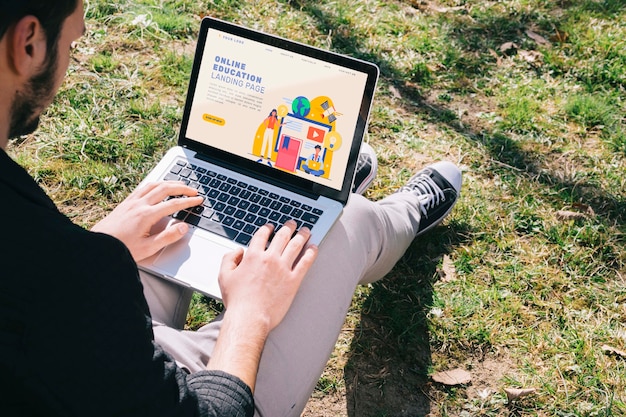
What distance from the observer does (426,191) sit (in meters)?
3.36

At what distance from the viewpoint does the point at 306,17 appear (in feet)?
15.2

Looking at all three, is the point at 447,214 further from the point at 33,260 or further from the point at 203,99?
the point at 33,260

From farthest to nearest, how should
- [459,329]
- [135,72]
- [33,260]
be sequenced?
[135,72] → [459,329] → [33,260]

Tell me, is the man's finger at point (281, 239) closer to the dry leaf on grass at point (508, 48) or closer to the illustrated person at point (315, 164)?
the illustrated person at point (315, 164)

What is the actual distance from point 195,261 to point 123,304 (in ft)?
2.95

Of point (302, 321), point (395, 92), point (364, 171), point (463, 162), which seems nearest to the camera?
point (302, 321)

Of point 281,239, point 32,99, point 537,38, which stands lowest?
point 281,239

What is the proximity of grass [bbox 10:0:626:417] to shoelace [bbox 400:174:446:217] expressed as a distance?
0.66 ft

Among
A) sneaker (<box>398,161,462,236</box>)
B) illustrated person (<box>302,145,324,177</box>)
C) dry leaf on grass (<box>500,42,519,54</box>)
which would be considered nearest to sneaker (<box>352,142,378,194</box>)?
sneaker (<box>398,161,462,236</box>)

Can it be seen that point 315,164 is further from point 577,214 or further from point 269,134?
point 577,214

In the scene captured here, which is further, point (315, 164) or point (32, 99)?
point (315, 164)

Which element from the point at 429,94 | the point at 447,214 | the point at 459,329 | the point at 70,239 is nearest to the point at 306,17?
the point at 429,94

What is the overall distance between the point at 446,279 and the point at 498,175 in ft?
2.73

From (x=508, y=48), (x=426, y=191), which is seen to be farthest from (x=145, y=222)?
(x=508, y=48)
